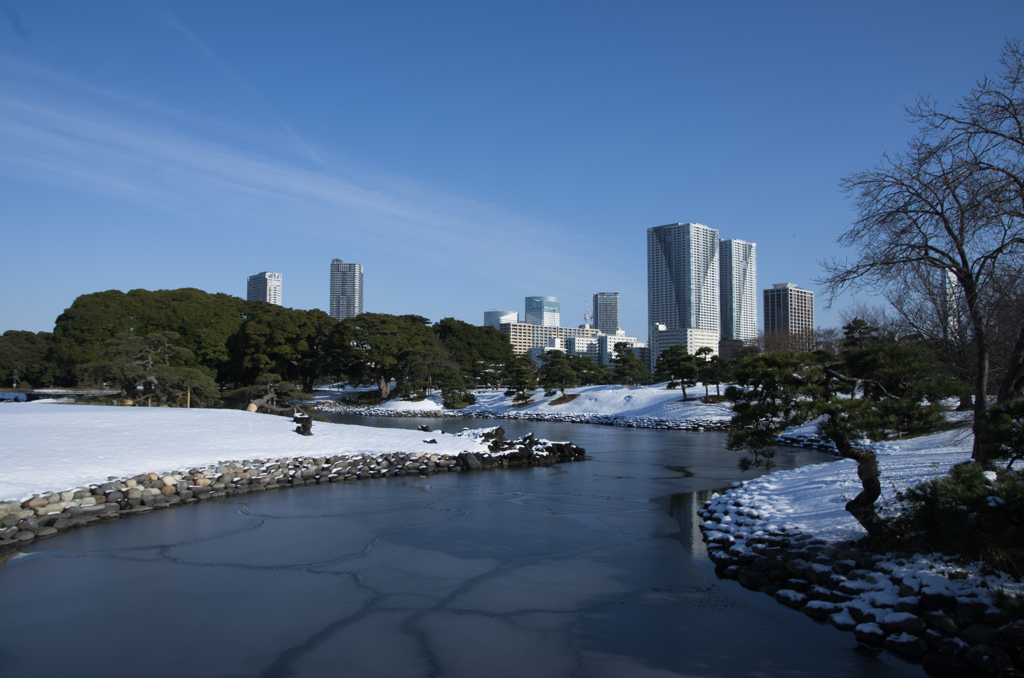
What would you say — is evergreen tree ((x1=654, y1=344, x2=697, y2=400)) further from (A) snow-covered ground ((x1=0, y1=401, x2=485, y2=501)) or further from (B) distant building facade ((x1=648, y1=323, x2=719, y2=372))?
(B) distant building facade ((x1=648, y1=323, x2=719, y2=372))

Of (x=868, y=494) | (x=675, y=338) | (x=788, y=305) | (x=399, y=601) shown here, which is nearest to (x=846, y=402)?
(x=868, y=494)

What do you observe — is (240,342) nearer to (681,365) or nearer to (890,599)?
(681,365)

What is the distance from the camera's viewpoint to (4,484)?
9836mm

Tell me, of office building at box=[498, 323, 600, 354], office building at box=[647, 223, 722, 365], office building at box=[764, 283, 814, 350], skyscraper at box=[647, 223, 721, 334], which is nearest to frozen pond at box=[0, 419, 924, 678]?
office building at box=[764, 283, 814, 350]

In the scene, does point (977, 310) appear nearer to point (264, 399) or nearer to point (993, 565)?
point (993, 565)

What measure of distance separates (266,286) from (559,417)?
6844 inches

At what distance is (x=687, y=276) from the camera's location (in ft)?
538

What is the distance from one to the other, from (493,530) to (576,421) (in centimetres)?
2912

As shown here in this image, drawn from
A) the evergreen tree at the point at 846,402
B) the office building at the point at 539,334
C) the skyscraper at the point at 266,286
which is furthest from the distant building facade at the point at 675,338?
the evergreen tree at the point at 846,402

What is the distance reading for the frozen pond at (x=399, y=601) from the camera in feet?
16.5

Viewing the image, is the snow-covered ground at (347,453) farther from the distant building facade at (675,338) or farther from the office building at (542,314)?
the office building at (542,314)

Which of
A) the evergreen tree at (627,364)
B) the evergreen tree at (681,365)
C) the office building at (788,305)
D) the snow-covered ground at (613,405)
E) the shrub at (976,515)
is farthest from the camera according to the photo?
the office building at (788,305)

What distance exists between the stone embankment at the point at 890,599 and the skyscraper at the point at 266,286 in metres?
200

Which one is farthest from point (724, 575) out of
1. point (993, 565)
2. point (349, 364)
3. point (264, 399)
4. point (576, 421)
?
point (349, 364)
